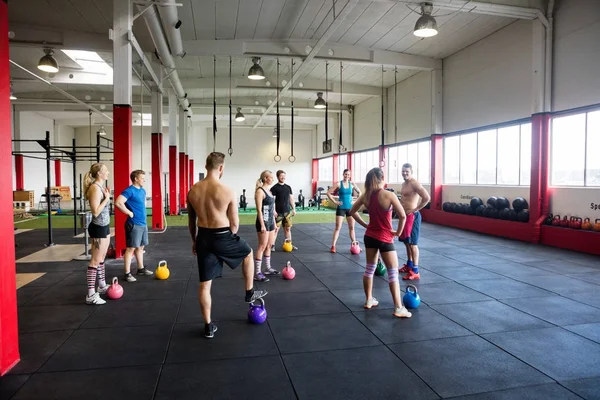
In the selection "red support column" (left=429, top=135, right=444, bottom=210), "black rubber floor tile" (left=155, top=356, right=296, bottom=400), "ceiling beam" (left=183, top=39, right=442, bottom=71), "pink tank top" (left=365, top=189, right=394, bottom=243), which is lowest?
"black rubber floor tile" (left=155, top=356, right=296, bottom=400)

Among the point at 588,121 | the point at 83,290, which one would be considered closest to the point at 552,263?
the point at 588,121

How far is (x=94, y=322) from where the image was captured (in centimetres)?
349

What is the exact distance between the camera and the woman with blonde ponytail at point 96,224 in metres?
4.02

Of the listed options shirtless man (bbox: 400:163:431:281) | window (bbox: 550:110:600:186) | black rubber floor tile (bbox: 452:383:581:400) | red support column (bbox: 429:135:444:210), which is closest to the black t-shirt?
shirtless man (bbox: 400:163:431:281)

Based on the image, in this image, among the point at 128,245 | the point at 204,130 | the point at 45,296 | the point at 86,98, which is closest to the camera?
the point at 45,296

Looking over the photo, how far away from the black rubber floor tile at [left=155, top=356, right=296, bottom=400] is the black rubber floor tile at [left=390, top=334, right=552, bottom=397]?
35.1 inches

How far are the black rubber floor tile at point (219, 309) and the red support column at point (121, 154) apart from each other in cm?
253

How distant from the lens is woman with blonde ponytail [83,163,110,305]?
4.02 m

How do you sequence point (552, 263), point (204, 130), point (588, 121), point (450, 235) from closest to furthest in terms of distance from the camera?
point (552, 263), point (588, 121), point (450, 235), point (204, 130)

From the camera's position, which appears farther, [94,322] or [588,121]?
[588,121]

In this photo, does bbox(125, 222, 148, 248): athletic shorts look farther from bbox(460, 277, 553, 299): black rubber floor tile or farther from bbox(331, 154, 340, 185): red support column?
bbox(331, 154, 340, 185): red support column

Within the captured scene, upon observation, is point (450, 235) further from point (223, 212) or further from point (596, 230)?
point (223, 212)

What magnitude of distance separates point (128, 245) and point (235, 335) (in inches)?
92.8

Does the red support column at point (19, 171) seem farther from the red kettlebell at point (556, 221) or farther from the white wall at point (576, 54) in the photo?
the white wall at point (576, 54)
